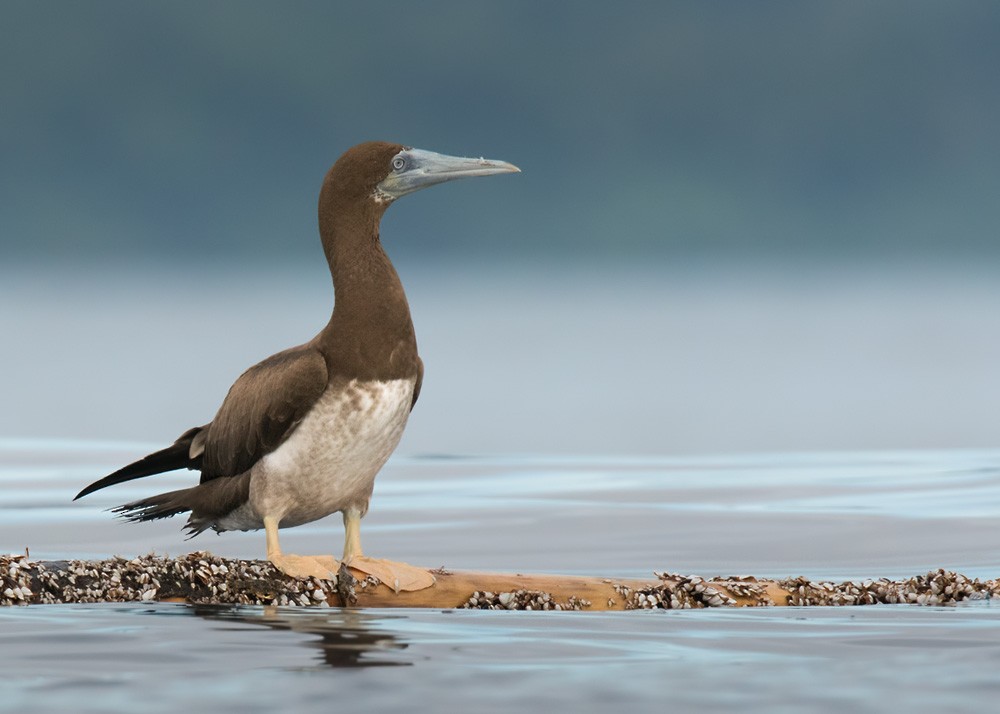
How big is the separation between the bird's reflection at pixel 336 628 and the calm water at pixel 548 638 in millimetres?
15

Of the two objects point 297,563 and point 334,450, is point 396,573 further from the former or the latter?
point 334,450

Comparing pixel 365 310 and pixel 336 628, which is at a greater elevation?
pixel 365 310

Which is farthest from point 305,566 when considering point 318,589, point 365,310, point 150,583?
point 365,310

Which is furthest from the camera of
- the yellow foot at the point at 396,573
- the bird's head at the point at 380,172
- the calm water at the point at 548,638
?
the bird's head at the point at 380,172

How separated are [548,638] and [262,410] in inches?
90.3

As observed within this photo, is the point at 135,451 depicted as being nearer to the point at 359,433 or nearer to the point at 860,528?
the point at 860,528

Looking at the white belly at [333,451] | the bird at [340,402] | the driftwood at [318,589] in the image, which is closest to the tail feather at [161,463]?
the bird at [340,402]

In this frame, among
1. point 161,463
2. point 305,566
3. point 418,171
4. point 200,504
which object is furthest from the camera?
point 161,463

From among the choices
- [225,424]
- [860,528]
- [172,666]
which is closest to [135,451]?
[860,528]

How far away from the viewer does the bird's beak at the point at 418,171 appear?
10.8 m

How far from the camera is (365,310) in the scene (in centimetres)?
1055

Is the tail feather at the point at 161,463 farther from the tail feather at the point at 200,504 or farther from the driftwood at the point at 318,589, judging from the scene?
the driftwood at the point at 318,589

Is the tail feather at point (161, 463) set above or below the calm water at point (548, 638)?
above

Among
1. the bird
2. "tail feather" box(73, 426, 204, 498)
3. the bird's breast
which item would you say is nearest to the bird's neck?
the bird
